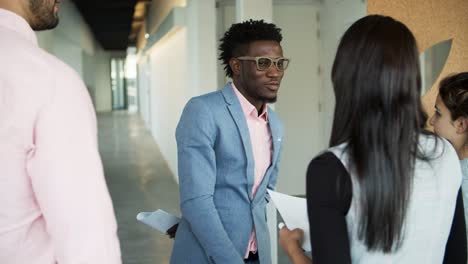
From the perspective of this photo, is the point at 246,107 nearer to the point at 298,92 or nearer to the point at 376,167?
the point at 376,167

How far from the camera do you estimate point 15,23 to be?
52.7 inches

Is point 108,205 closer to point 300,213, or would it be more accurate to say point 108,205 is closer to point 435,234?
point 300,213

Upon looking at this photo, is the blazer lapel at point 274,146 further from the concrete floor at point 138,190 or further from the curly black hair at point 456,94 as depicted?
the concrete floor at point 138,190

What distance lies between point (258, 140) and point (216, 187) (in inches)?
11.1

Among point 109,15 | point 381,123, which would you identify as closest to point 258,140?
point 381,123

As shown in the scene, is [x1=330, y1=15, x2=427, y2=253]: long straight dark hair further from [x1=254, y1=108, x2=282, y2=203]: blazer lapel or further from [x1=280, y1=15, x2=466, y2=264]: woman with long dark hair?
[x1=254, y1=108, x2=282, y2=203]: blazer lapel

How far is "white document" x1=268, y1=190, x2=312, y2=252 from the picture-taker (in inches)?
63.7

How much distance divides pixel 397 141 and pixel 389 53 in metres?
0.21

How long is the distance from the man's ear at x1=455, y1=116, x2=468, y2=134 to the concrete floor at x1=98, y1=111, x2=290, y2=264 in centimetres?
370

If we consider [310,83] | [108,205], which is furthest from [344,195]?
[310,83]

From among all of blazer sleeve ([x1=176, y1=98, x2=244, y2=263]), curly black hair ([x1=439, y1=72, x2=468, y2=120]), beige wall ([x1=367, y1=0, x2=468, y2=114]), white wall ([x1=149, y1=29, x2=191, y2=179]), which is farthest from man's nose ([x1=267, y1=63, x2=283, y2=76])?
white wall ([x1=149, y1=29, x2=191, y2=179])

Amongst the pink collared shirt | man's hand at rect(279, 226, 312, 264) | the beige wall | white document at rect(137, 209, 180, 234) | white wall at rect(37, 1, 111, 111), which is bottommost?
white document at rect(137, 209, 180, 234)

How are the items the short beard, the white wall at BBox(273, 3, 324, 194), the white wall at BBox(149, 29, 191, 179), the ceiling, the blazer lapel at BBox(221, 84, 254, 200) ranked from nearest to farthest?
1. the short beard
2. the blazer lapel at BBox(221, 84, 254, 200)
3. the white wall at BBox(273, 3, 324, 194)
4. the white wall at BBox(149, 29, 191, 179)
5. the ceiling

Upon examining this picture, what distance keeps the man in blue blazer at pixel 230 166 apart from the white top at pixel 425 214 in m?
0.81
